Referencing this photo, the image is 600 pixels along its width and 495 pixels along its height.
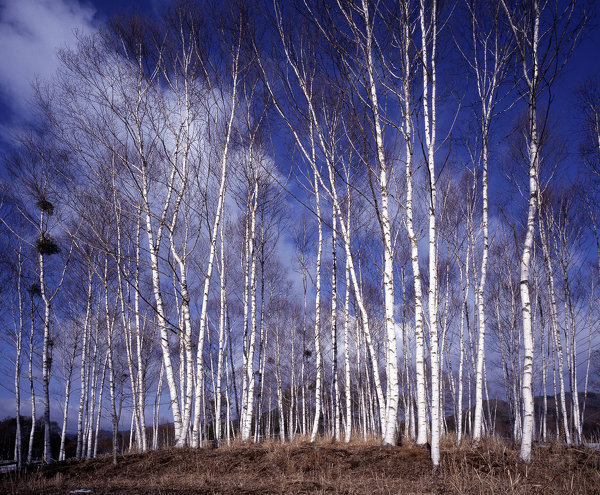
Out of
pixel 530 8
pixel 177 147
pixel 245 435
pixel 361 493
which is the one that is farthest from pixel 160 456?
pixel 530 8

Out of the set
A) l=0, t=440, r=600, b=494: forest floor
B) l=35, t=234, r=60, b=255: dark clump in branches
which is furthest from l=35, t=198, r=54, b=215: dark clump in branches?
l=0, t=440, r=600, b=494: forest floor

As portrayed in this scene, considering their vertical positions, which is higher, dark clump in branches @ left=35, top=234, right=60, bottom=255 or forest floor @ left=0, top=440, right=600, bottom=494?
dark clump in branches @ left=35, top=234, right=60, bottom=255

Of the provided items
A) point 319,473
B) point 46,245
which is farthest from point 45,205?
point 319,473

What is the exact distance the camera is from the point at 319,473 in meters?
5.32

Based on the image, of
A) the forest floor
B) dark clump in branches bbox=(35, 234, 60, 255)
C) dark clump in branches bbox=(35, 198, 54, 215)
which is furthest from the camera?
dark clump in branches bbox=(35, 198, 54, 215)

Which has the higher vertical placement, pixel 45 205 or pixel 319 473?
pixel 45 205

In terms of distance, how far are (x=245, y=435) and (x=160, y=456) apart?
7.72 feet

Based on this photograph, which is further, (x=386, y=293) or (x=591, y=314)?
(x=591, y=314)

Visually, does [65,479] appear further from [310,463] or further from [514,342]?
[514,342]

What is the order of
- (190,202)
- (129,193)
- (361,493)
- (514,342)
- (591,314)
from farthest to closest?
(514,342), (591,314), (190,202), (129,193), (361,493)

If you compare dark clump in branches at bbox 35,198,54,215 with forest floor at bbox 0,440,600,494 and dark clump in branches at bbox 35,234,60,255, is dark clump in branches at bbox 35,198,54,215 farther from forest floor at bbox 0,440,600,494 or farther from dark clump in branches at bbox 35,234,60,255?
forest floor at bbox 0,440,600,494

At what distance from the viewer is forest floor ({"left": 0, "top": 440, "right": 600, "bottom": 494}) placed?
3.97 metres

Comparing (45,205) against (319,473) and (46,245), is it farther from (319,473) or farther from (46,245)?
(319,473)

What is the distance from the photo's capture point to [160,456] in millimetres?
7117
